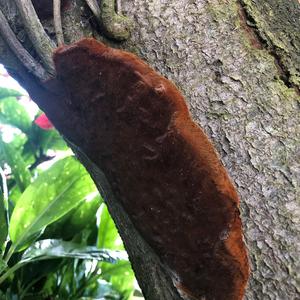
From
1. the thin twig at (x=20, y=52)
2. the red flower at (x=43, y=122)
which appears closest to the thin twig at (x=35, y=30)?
the thin twig at (x=20, y=52)

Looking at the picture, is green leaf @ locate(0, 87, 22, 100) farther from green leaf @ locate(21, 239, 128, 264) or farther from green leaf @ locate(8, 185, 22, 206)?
green leaf @ locate(21, 239, 128, 264)

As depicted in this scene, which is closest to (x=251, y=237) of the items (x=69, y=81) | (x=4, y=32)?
(x=69, y=81)

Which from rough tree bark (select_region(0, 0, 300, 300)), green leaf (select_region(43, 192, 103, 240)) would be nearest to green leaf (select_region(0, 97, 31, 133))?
green leaf (select_region(43, 192, 103, 240))

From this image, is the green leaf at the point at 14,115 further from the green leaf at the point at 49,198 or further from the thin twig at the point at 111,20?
the thin twig at the point at 111,20

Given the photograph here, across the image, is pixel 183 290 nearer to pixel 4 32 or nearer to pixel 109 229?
pixel 4 32

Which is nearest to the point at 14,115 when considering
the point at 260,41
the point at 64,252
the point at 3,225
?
the point at 3,225

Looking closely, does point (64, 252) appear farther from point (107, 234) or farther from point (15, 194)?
point (15, 194)
